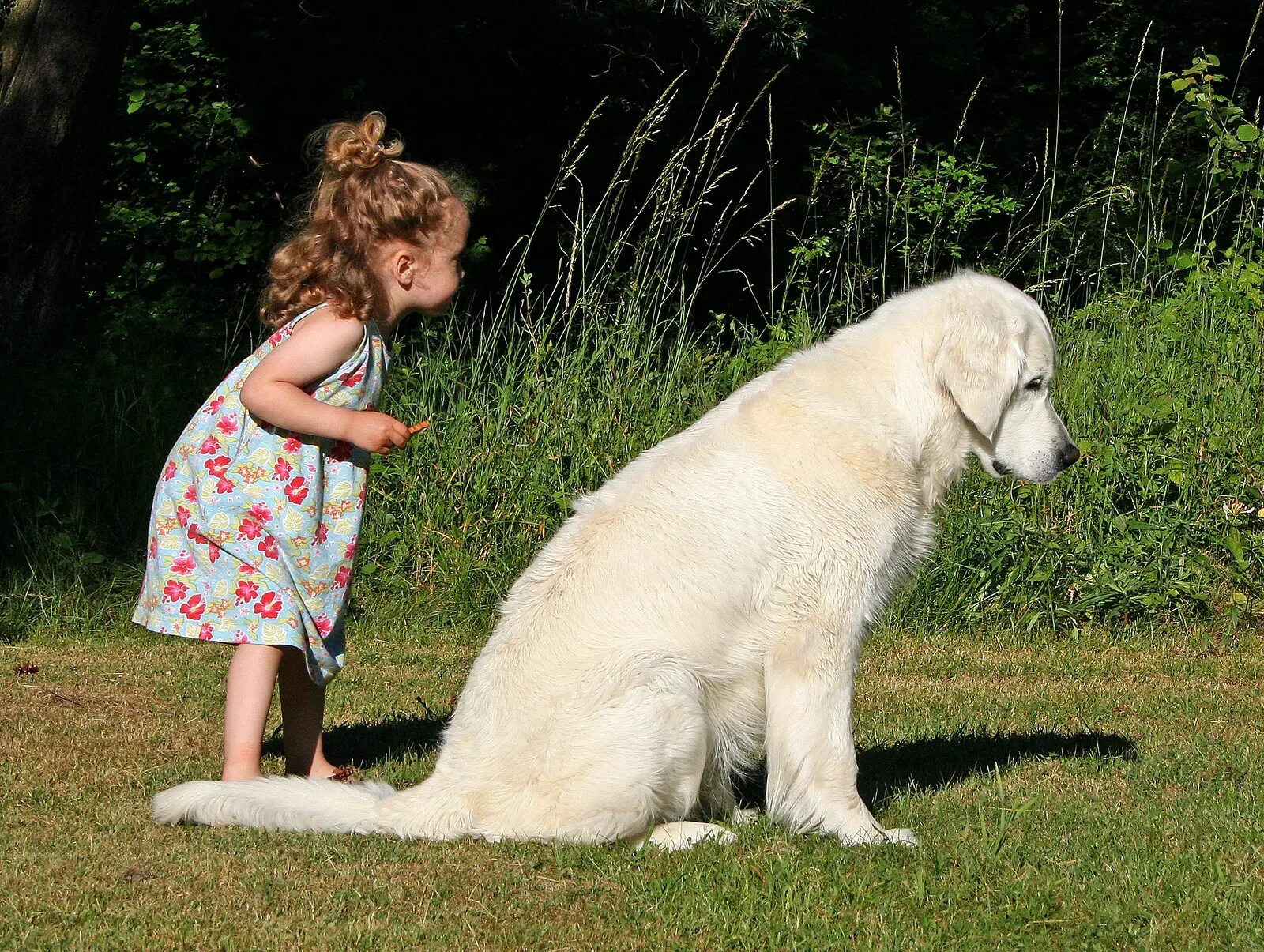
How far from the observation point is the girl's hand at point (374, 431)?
154 inches

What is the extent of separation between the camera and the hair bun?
14.1 feet

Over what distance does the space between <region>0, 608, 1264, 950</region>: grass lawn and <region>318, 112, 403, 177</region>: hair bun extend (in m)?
1.93

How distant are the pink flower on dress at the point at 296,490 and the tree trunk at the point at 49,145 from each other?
5369 millimetres

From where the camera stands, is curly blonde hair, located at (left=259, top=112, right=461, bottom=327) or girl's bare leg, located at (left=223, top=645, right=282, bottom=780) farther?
curly blonde hair, located at (left=259, top=112, right=461, bottom=327)

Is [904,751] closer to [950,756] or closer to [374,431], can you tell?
[950,756]

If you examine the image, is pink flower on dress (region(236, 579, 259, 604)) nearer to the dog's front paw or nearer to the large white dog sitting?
the large white dog sitting

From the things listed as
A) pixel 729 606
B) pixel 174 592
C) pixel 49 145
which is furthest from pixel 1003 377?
pixel 49 145

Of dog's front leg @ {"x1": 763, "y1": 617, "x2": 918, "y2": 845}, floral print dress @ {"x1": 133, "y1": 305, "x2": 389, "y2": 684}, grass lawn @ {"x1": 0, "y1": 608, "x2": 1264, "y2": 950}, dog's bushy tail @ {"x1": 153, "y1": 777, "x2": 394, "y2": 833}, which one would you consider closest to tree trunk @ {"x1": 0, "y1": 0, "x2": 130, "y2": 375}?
grass lawn @ {"x1": 0, "y1": 608, "x2": 1264, "y2": 950}

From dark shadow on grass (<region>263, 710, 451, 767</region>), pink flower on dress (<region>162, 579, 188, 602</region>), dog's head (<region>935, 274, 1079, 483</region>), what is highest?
dog's head (<region>935, 274, 1079, 483</region>)

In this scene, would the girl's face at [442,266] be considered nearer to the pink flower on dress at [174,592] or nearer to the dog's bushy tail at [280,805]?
the pink flower on dress at [174,592]

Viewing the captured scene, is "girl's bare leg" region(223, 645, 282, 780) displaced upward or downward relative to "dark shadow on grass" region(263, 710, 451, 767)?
upward

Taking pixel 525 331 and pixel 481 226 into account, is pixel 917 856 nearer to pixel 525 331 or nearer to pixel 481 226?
pixel 525 331

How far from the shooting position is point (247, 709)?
412cm

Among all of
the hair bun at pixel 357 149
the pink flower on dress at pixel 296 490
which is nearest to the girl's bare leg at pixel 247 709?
the pink flower on dress at pixel 296 490
